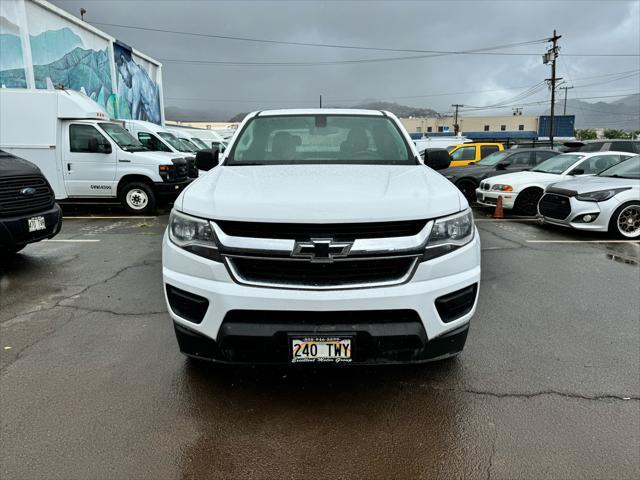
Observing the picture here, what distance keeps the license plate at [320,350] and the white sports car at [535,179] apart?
8.96m

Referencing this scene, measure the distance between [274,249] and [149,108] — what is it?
26.2 meters

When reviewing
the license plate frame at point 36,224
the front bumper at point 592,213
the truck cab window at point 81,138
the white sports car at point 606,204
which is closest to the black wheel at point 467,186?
the white sports car at point 606,204

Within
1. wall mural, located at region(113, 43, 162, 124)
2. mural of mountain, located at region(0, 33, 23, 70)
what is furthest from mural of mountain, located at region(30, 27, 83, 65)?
wall mural, located at region(113, 43, 162, 124)

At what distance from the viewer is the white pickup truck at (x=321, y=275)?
8.09 ft

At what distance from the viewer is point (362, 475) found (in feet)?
7.54

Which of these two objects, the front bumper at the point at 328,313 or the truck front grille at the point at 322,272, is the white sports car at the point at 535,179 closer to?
the front bumper at the point at 328,313

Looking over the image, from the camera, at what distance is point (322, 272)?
2.53 metres

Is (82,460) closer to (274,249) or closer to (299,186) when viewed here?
(274,249)

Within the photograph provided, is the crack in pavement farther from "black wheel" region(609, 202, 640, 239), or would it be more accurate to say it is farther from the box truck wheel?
the box truck wheel

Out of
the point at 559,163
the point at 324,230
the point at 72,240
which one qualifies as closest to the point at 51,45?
the point at 72,240

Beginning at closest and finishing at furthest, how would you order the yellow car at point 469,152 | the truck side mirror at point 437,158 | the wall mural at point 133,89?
the truck side mirror at point 437,158 < the yellow car at point 469,152 < the wall mural at point 133,89

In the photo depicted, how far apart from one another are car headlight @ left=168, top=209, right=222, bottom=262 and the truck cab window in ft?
28.7

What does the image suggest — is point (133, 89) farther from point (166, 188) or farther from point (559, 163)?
point (559, 163)

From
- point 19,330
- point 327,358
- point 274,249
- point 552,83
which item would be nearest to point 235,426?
point 327,358
